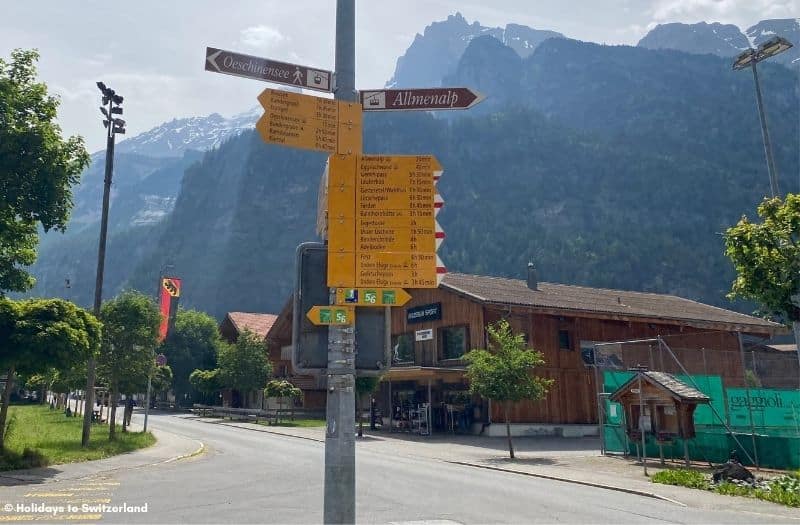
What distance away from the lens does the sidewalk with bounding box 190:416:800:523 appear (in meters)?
13.7

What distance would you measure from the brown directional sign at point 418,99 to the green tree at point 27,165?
1698cm

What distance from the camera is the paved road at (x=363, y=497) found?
421 inches

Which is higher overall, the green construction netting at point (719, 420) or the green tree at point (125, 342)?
the green tree at point (125, 342)

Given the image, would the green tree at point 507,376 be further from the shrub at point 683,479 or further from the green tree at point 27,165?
the green tree at point 27,165

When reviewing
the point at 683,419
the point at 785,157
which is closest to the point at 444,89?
the point at 683,419

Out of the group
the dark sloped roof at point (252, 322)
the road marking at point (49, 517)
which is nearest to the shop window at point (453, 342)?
the road marking at point (49, 517)

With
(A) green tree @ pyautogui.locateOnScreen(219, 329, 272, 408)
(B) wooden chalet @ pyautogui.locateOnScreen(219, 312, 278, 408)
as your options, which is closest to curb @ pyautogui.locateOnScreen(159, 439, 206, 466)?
(A) green tree @ pyautogui.locateOnScreen(219, 329, 272, 408)

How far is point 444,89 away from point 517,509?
8694 millimetres

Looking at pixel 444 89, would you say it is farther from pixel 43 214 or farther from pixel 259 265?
pixel 259 265

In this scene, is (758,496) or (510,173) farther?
(510,173)

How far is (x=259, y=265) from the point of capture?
171 m

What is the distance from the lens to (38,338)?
17125 mm

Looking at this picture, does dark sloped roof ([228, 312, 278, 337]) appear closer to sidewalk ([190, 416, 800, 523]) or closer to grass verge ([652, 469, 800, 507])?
sidewalk ([190, 416, 800, 523])

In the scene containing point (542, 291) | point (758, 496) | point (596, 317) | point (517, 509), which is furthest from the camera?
point (542, 291)
